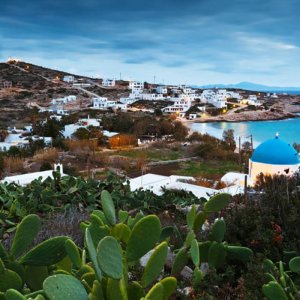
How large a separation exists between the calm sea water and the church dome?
109 ft

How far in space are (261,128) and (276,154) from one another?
46.6 metres

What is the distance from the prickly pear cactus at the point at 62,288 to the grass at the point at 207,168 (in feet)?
54.9

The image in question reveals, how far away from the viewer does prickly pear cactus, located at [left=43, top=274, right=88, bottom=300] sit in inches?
42.3

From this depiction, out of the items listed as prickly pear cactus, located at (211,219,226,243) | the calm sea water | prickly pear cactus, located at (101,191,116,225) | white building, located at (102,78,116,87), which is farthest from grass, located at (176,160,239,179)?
white building, located at (102,78,116,87)

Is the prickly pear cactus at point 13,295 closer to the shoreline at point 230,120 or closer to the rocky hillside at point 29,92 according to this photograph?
the rocky hillside at point 29,92

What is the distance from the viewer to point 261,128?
Answer: 181ft

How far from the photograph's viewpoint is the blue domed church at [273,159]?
33.7 feet

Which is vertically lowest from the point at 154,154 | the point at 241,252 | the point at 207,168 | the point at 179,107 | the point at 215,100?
the point at 207,168

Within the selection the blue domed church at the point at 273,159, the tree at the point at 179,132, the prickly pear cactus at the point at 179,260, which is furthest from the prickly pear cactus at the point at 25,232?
the tree at the point at 179,132

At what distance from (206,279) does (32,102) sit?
61997mm

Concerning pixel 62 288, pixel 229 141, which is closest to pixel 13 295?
pixel 62 288

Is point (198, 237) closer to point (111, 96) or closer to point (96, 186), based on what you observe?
point (96, 186)

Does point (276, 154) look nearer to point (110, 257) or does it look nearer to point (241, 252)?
point (241, 252)

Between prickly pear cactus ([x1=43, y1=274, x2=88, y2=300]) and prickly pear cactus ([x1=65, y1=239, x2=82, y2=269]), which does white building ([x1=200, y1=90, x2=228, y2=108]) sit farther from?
prickly pear cactus ([x1=43, y1=274, x2=88, y2=300])
